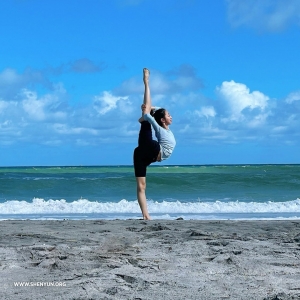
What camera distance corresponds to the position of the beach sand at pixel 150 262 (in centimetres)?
310

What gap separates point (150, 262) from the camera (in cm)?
398

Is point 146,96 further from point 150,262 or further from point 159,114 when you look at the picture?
point 150,262

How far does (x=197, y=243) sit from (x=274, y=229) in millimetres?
1856

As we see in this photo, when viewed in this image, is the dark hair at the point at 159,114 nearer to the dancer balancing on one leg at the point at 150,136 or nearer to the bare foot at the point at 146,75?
the dancer balancing on one leg at the point at 150,136

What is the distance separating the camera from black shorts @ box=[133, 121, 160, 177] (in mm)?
6559

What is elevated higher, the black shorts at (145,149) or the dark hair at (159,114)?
the dark hair at (159,114)

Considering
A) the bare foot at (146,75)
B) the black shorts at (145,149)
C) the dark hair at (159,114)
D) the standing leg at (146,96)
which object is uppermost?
the bare foot at (146,75)

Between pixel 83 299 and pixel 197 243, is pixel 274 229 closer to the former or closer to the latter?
pixel 197 243

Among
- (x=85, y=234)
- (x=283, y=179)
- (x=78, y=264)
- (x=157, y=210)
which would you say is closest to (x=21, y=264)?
(x=78, y=264)

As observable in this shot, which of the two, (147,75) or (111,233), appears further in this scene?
(147,75)

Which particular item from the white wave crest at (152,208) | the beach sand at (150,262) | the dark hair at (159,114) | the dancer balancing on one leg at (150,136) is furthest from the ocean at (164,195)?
the beach sand at (150,262)

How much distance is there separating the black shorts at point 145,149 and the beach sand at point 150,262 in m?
0.92

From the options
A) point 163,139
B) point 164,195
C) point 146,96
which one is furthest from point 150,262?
point 164,195

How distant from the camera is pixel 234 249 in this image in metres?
4.56
